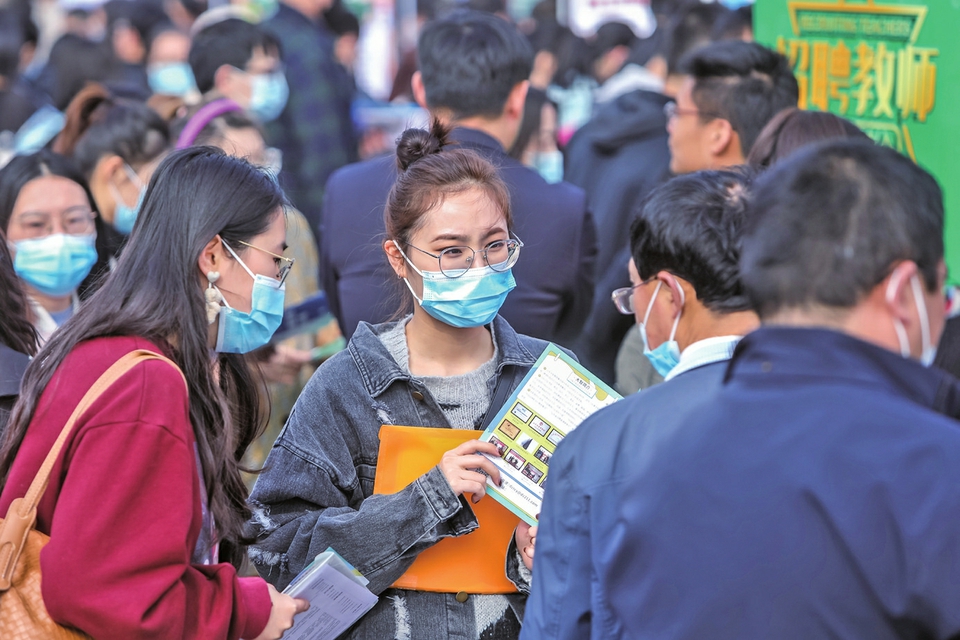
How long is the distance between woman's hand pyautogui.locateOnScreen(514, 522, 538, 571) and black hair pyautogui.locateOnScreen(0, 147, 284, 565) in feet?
2.09

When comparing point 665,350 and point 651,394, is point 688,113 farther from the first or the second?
point 651,394

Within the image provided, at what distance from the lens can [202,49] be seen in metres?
5.58

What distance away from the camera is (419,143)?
2818mm

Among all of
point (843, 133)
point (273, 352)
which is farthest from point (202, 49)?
point (843, 133)

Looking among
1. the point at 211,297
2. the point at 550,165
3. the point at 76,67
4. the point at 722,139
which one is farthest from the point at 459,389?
the point at 76,67

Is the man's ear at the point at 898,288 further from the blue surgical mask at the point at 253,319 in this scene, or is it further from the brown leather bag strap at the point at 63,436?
the blue surgical mask at the point at 253,319

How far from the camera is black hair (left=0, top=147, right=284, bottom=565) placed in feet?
6.98

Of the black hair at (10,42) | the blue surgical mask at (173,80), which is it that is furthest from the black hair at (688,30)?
the black hair at (10,42)

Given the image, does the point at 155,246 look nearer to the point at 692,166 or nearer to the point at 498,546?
the point at 498,546

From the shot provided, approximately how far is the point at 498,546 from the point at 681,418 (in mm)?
1031

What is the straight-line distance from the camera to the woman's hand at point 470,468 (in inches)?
89.7

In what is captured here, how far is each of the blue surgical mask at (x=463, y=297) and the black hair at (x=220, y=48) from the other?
338 cm

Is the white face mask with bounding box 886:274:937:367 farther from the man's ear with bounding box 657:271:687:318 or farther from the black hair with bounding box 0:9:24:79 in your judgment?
the black hair with bounding box 0:9:24:79

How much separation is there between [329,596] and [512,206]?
5.18ft
